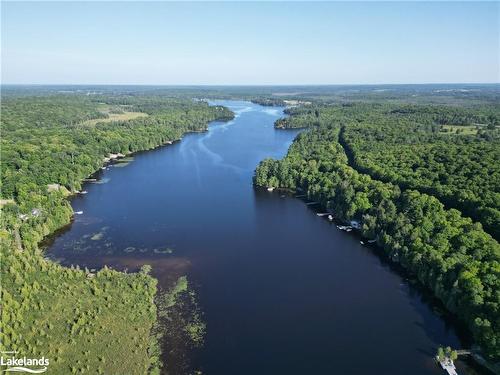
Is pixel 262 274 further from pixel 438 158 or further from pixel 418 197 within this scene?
pixel 438 158

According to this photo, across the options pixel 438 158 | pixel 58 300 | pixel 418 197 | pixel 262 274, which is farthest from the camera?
pixel 438 158

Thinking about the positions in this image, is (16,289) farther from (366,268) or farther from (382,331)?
(366,268)

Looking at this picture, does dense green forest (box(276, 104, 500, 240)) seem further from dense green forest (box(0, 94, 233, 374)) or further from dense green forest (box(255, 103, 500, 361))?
dense green forest (box(0, 94, 233, 374))

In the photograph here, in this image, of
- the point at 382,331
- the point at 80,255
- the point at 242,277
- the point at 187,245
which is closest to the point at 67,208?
the point at 80,255

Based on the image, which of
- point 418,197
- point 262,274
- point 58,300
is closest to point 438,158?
point 418,197

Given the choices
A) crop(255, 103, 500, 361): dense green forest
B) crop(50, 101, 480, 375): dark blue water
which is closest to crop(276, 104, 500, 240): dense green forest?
crop(255, 103, 500, 361): dense green forest
